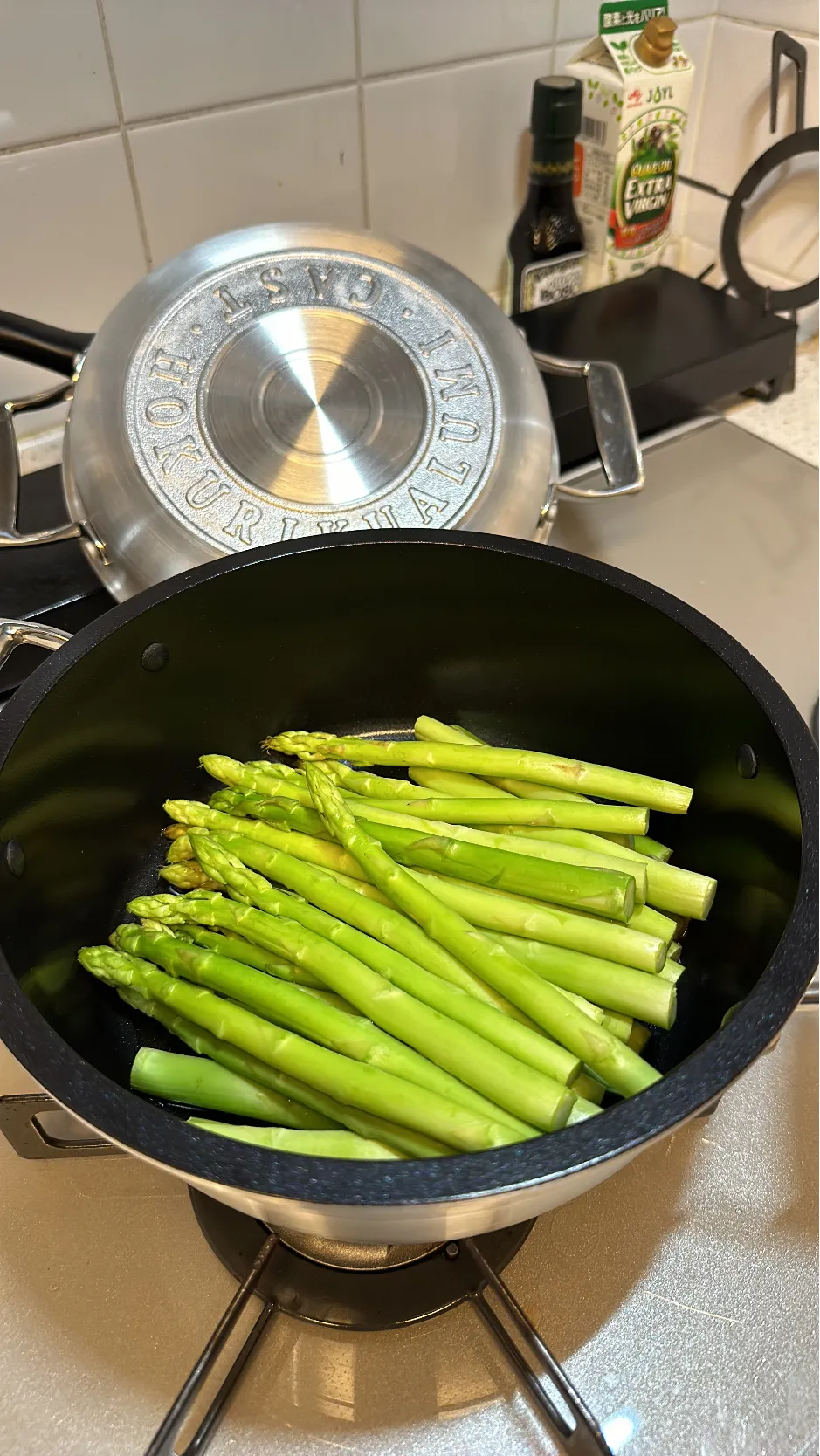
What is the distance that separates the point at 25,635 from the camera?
0.82 metres

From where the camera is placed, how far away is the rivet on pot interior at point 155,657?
2.62 ft

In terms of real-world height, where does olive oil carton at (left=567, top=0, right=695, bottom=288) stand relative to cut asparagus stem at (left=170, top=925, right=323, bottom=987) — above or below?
above

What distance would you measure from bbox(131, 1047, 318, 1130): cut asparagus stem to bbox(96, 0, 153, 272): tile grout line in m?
0.96

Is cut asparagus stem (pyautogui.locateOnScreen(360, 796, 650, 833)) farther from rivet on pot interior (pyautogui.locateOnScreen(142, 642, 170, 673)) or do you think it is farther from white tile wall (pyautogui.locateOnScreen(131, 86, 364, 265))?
white tile wall (pyautogui.locateOnScreen(131, 86, 364, 265))

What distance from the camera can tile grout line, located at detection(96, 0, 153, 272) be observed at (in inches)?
39.7

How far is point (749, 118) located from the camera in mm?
1472

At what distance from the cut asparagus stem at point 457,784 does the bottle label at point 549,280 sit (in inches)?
32.5

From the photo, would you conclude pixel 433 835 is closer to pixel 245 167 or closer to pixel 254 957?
pixel 254 957

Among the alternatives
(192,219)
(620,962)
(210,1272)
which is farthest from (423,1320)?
(192,219)

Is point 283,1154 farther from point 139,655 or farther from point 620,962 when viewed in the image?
point 139,655

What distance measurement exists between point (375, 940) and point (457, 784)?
9.2 inches

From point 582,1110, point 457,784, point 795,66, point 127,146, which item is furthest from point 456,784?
point 795,66

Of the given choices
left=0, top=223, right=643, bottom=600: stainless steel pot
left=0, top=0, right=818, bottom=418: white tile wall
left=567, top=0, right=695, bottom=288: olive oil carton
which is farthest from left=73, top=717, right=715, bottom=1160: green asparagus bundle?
left=567, top=0, right=695, bottom=288: olive oil carton

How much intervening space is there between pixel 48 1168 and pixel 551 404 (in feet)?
3.19
